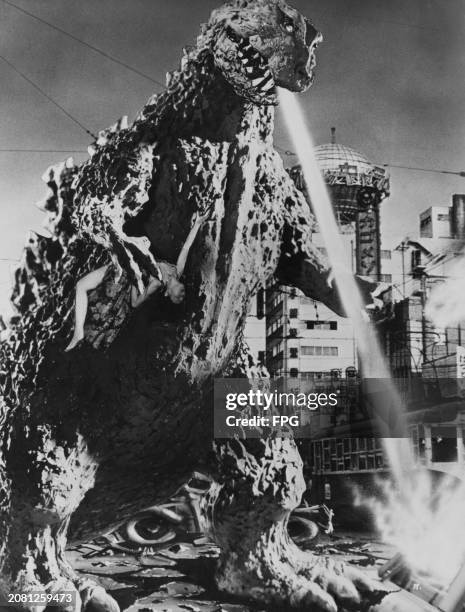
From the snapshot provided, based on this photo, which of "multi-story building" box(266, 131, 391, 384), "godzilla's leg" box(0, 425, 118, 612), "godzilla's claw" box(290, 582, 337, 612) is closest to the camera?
"godzilla's leg" box(0, 425, 118, 612)

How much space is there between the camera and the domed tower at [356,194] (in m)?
2.40

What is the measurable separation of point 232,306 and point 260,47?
25.8 inches

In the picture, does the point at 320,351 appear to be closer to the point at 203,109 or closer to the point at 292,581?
the point at 292,581

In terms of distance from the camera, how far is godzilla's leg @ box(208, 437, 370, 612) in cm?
220

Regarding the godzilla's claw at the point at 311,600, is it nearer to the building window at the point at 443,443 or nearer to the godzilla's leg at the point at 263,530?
the godzilla's leg at the point at 263,530

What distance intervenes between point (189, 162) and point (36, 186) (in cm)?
57

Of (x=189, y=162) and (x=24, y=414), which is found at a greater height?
(x=189, y=162)

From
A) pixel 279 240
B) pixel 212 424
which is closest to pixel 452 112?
pixel 279 240

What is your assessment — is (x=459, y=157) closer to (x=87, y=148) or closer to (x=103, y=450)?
(x=87, y=148)

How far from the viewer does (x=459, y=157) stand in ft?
8.79

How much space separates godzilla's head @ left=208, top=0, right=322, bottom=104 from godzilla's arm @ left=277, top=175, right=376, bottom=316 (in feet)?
0.95

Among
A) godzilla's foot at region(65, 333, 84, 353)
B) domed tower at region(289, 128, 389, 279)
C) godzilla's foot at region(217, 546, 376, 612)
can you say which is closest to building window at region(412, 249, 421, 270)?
domed tower at region(289, 128, 389, 279)

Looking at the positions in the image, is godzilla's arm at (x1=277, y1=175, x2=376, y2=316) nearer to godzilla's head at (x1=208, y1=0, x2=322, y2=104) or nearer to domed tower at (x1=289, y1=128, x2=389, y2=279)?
domed tower at (x1=289, y1=128, x2=389, y2=279)

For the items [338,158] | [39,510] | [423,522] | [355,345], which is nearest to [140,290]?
[39,510]
